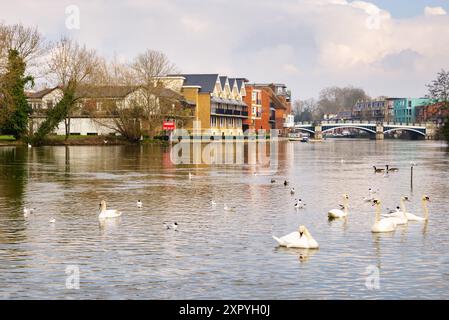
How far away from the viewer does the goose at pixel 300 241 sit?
22031 millimetres

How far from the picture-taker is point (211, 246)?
74.6 feet

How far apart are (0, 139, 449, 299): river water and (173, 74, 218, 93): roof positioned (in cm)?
10385

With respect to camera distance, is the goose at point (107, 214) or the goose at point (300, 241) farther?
the goose at point (107, 214)

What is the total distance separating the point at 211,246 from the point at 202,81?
127716mm

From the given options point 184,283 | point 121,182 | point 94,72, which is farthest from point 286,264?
point 94,72

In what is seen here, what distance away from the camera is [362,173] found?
56.7 metres

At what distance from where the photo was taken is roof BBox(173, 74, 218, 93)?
481 ft

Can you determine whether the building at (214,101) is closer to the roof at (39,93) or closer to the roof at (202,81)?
the roof at (202,81)

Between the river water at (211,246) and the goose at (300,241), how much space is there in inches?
13.5

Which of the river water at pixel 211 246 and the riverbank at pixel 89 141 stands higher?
the riverbank at pixel 89 141

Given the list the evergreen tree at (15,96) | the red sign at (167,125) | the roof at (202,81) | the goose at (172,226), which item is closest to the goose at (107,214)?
the goose at (172,226)

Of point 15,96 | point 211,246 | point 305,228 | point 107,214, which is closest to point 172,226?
point 211,246

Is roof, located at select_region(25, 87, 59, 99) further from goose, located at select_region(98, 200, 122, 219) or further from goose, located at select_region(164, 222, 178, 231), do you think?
goose, located at select_region(164, 222, 178, 231)

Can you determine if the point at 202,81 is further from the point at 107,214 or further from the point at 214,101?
the point at 107,214
